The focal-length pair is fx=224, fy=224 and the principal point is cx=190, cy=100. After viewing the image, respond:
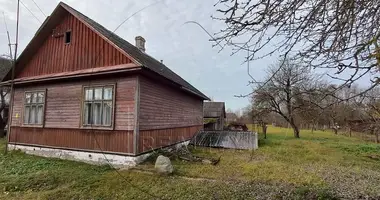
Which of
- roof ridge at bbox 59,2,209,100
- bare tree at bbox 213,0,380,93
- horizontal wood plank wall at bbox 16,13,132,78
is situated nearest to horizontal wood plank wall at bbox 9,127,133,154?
horizontal wood plank wall at bbox 16,13,132,78

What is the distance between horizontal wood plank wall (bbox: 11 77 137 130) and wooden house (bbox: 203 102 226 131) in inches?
550

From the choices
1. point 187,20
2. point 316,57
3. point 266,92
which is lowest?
point 266,92

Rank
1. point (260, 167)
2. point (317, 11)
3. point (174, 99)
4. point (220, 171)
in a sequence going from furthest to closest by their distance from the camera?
point (174, 99)
point (260, 167)
point (220, 171)
point (317, 11)

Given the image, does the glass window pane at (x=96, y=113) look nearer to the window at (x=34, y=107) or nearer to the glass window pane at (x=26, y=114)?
the window at (x=34, y=107)

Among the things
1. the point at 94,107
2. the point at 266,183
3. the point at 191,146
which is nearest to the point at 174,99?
the point at 191,146

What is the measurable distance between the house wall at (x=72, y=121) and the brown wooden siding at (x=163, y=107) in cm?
53

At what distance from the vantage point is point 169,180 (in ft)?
19.7

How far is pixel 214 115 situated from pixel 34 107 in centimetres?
1667

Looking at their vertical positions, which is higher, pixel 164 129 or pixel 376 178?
pixel 164 129

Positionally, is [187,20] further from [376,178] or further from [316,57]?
[376,178]

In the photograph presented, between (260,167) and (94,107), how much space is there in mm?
6181

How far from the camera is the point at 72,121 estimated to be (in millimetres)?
8555

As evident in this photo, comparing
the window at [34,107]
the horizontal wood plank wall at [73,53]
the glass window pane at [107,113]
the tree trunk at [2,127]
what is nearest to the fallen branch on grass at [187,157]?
the glass window pane at [107,113]

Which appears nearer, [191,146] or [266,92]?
[266,92]
